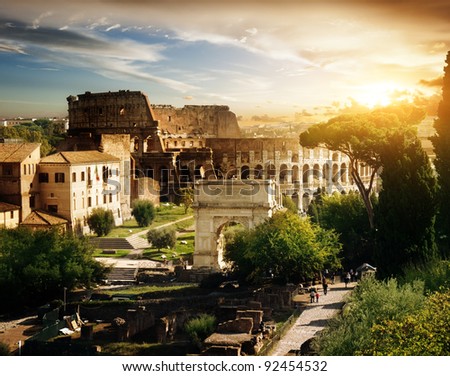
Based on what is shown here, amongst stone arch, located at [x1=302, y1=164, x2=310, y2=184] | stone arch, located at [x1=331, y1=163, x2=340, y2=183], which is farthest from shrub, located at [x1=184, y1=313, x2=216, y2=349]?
stone arch, located at [x1=331, y1=163, x2=340, y2=183]

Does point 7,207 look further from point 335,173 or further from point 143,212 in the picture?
point 335,173

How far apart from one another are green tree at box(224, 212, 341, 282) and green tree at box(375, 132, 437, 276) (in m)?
2.03

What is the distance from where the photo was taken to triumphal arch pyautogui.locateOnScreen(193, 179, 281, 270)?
13664mm

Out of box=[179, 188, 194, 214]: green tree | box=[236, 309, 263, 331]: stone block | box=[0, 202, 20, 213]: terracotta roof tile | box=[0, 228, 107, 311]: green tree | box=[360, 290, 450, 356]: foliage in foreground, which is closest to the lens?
box=[360, 290, 450, 356]: foliage in foreground

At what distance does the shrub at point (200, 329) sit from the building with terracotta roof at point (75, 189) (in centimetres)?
366

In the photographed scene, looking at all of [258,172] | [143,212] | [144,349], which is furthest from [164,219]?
[144,349]

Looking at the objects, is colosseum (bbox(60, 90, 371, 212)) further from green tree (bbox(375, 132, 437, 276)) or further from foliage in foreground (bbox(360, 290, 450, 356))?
foliage in foreground (bbox(360, 290, 450, 356))

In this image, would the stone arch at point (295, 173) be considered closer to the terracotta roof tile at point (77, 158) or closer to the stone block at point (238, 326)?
the terracotta roof tile at point (77, 158)

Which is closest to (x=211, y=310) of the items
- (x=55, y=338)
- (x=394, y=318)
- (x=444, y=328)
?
(x=55, y=338)

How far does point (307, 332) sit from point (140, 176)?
389 inches

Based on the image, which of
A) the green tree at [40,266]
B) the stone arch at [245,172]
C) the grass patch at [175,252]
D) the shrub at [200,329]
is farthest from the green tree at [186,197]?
the shrub at [200,329]

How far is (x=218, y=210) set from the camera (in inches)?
547

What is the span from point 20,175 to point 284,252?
403cm

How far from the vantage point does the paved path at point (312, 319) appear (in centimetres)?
839
